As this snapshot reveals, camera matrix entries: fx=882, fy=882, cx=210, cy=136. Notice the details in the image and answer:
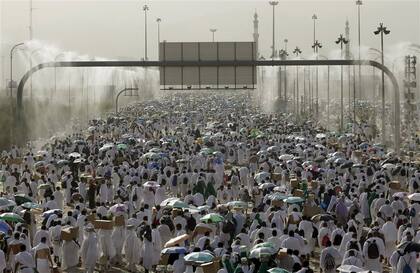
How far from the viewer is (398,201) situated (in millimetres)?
19391

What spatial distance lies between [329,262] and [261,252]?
5.28 feet

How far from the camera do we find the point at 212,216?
1673 centimetres

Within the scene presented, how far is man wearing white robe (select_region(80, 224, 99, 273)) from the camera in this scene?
53.0 feet

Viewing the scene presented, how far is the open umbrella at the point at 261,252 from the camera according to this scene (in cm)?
1317

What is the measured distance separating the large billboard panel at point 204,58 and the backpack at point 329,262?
24.5 metres

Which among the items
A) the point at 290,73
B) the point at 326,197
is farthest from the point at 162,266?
the point at 290,73

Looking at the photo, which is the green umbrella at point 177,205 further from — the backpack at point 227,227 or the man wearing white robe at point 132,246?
the man wearing white robe at point 132,246

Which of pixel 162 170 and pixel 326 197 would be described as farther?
pixel 162 170

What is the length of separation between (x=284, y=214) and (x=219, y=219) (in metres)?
2.23

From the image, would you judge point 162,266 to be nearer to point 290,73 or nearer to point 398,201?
point 398,201

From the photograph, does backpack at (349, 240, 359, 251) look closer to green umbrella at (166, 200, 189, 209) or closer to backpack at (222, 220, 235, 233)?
backpack at (222, 220, 235, 233)

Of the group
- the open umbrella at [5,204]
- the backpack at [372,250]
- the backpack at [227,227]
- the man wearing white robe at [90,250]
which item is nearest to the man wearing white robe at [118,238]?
the man wearing white robe at [90,250]

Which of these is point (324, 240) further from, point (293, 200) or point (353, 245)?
point (293, 200)

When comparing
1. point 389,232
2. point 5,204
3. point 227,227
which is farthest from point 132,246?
point 389,232
